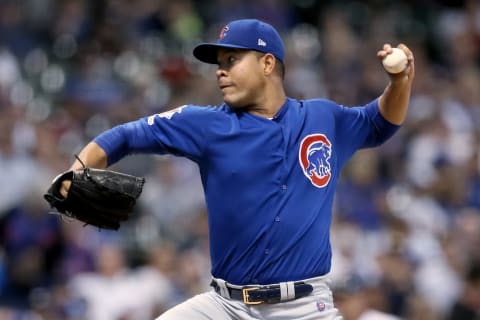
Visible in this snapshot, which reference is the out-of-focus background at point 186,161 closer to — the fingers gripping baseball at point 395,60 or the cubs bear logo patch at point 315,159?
the cubs bear logo patch at point 315,159

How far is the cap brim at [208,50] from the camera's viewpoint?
5105 millimetres

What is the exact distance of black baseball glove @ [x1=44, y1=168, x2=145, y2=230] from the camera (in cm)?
471

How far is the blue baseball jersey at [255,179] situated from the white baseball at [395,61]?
1.43ft

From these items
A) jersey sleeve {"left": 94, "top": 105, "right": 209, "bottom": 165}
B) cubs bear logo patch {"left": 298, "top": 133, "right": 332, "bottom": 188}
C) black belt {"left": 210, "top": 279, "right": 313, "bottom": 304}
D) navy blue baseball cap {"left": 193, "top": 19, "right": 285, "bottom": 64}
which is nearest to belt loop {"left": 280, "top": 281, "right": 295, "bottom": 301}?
black belt {"left": 210, "top": 279, "right": 313, "bottom": 304}

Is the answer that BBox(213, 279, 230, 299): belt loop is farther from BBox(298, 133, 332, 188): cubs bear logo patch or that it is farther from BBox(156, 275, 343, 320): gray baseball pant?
BBox(298, 133, 332, 188): cubs bear logo patch

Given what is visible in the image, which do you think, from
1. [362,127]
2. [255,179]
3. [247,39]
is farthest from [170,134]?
[362,127]

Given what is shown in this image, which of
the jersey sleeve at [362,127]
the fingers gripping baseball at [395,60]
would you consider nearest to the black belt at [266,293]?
the jersey sleeve at [362,127]

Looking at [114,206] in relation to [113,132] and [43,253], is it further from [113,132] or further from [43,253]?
[43,253]

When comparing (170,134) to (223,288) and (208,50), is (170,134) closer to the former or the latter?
(208,50)

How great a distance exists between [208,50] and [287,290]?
124cm

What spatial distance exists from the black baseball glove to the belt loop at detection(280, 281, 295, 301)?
781 mm

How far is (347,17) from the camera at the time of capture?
13.2m

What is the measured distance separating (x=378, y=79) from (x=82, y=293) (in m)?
4.70

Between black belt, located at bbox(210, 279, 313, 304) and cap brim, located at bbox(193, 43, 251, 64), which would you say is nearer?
black belt, located at bbox(210, 279, 313, 304)
